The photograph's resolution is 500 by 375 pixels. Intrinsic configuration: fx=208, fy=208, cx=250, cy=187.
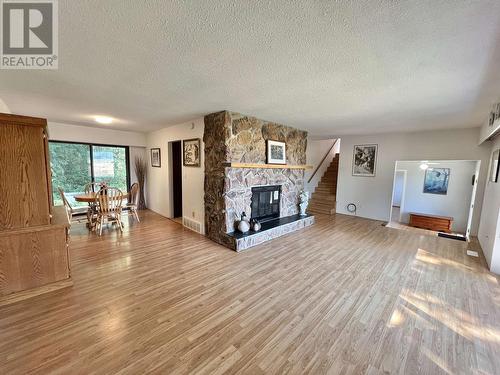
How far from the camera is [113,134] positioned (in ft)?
19.6

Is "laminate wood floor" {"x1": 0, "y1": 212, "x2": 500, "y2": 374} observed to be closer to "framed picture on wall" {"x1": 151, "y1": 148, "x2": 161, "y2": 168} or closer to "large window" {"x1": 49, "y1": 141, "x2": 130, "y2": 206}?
"large window" {"x1": 49, "y1": 141, "x2": 130, "y2": 206}

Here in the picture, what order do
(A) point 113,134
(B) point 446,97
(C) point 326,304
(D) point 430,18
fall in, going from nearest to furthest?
(D) point 430,18, (C) point 326,304, (B) point 446,97, (A) point 113,134

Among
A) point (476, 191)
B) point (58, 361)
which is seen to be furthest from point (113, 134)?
point (476, 191)

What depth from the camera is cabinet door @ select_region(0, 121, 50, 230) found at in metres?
2.13

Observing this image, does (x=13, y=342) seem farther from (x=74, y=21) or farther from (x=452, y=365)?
(x=452, y=365)

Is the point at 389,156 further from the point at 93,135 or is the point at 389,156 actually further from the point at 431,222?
the point at 93,135

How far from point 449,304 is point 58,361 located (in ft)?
12.2

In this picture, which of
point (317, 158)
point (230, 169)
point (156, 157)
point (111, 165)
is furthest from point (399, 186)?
point (111, 165)

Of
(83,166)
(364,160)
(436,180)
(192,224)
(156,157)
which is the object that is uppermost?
(364,160)

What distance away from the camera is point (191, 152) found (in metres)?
4.52

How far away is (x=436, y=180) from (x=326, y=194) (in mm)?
3939

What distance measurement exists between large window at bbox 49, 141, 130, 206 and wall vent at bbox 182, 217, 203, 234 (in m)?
3.06

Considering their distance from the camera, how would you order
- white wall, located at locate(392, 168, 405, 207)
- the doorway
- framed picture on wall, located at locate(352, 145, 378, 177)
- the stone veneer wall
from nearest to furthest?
the stone veneer wall
the doorway
framed picture on wall, located at locate(352, 145, 378, 177)
white wall, located at locate(392, 168, 405, 207)

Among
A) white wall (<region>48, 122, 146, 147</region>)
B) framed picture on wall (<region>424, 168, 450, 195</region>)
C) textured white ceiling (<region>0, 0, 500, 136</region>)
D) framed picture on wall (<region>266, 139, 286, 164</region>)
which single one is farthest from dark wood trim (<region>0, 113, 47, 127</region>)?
framed picture on wall (<region>424, 168, 450, 195</region>)
